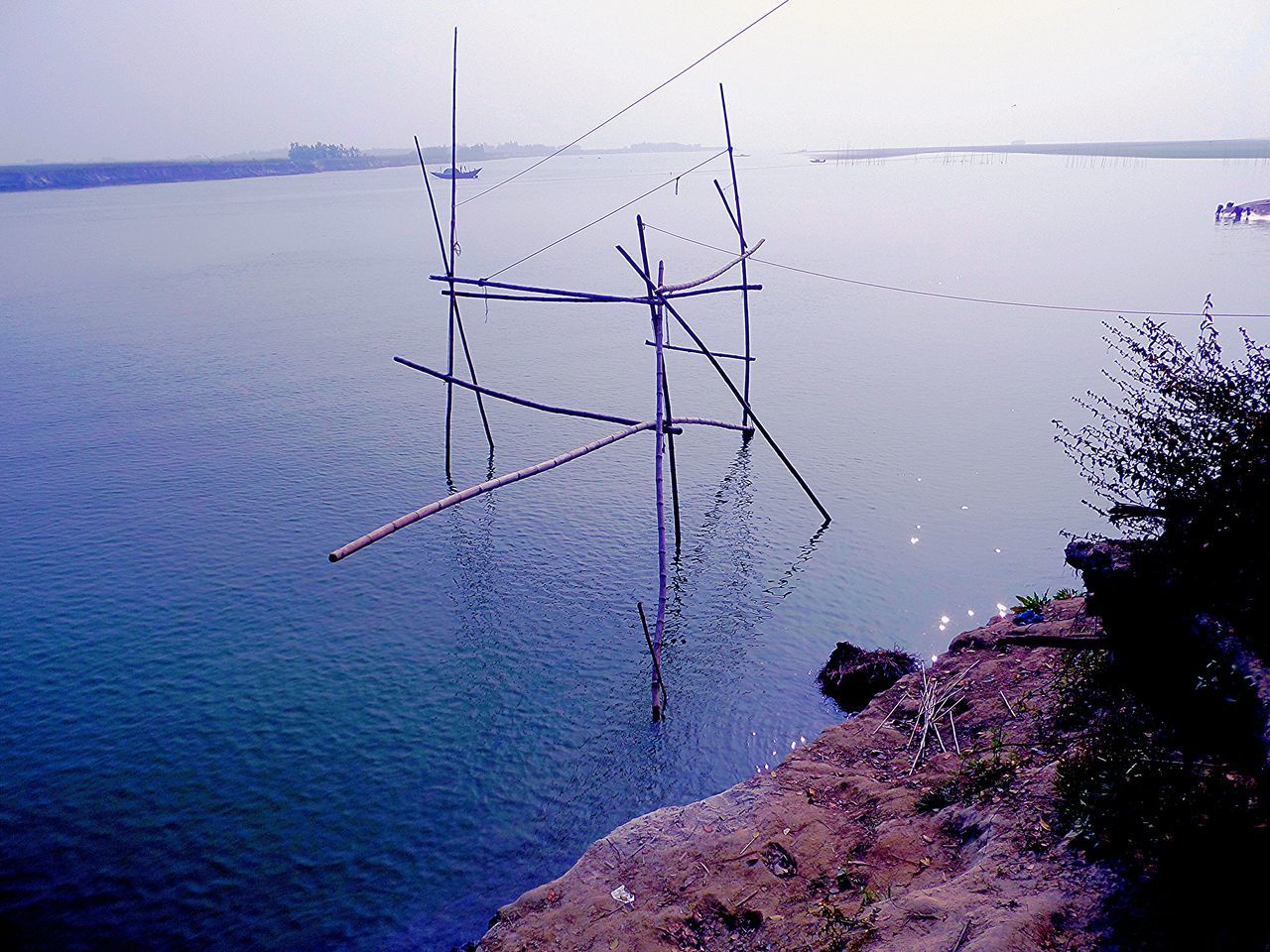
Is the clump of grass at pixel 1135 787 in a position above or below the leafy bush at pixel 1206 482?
below

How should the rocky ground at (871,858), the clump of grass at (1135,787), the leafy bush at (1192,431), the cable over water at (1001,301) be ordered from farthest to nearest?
1. the cable over water at (1001,301)
2. the leafy bush at (1192,431)
3. the rocky ground at (871,858)
4. the clump of grass at (1135,787)

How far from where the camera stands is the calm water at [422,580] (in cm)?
1020

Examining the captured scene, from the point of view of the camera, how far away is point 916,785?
883 centimetres

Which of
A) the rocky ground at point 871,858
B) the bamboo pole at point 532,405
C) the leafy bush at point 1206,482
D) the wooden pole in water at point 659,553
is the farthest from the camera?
the bamboo pole at point 532,405

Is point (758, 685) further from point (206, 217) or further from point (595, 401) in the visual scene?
point (206, 217)

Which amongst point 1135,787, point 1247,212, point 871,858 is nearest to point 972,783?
point 871,858

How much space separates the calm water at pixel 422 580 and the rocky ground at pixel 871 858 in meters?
1.50

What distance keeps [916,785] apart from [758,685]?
4.47 meters

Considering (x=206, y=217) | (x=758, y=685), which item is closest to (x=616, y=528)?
(x=758, y=685)

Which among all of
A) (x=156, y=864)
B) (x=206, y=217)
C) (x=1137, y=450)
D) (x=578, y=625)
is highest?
(x=206, y=217)

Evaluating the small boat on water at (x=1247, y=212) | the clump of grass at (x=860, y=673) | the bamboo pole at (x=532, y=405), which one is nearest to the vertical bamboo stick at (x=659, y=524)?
the bamboo pole at (x=532, y=405)

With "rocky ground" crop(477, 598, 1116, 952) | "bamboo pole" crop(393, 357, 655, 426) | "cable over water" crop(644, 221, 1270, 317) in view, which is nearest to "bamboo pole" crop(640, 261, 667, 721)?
"bamboo pole" crop(393, 357, 655, 426)

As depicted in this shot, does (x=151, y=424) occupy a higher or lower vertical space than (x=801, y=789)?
higher

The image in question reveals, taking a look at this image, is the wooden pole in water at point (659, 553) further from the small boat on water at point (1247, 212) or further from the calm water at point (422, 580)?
the small boat on water at point (1247, 212)
